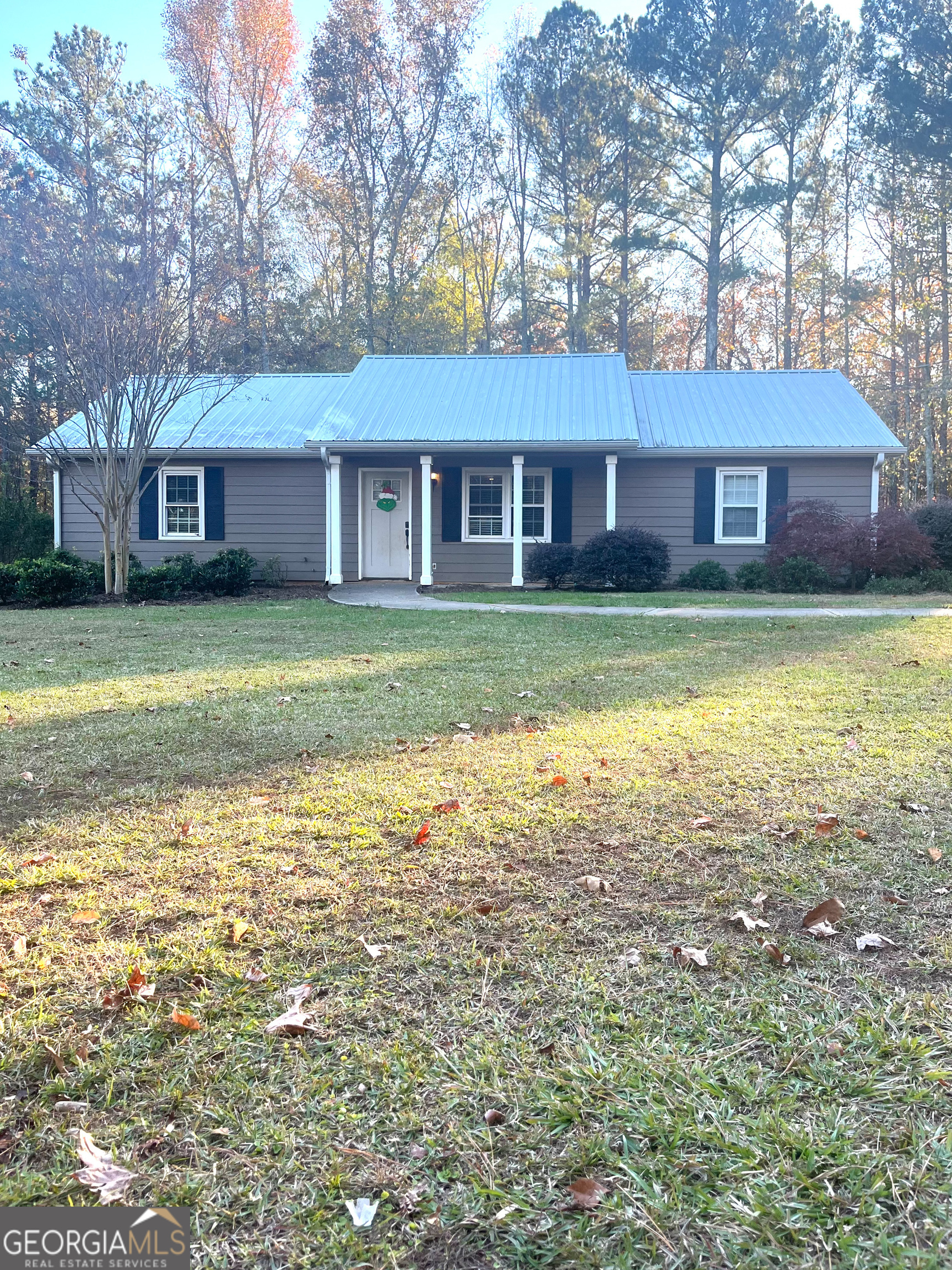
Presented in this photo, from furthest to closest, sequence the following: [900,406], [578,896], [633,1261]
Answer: [900,406] → [578,896] → [633,1261]

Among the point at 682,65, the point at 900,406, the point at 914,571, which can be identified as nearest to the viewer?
the point at 914,571

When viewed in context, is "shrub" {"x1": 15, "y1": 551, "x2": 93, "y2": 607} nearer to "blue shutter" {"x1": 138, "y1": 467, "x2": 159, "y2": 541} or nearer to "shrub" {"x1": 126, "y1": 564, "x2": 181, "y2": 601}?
"shrub" {"x1": 126, "y1": 564, "x2": 181, "y2": 601}

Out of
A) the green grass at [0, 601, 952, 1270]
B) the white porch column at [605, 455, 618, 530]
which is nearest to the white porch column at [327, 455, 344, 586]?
the white porch column at [605, 455, 618, 530]

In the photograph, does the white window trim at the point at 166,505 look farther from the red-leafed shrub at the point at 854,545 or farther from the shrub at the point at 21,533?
the red-leafed shrub at the point at 854,545

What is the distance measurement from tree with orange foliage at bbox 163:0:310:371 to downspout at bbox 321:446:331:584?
9.76 metres

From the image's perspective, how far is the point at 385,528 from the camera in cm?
1716

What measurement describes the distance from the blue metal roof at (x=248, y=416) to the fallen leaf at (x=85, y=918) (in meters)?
14.0

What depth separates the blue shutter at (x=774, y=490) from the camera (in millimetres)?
16031

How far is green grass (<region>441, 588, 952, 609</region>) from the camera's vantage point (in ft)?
38.5

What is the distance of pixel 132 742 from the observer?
443 cm

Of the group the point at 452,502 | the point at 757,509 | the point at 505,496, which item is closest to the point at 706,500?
the point at 757,509

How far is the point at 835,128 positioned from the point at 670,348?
796 centimetres

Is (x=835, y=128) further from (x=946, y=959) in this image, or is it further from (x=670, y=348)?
(x=946, y=959)

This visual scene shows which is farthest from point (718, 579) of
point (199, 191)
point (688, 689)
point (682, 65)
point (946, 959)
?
point (682, 65)
